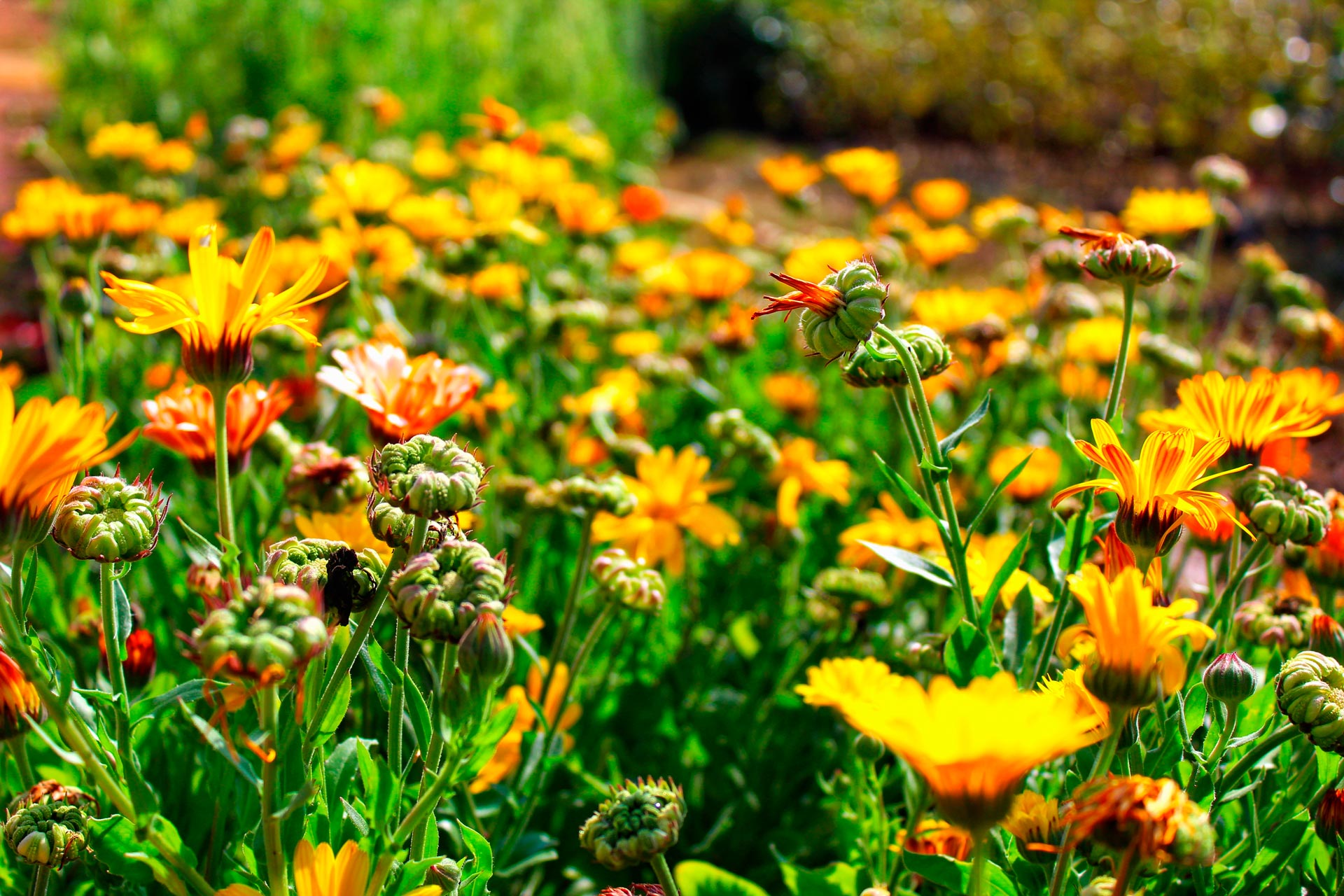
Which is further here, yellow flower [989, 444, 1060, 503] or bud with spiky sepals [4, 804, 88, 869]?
yellow flower [989, 444, 1060, 503]

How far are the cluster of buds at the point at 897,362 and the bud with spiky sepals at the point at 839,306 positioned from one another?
5.6 inches

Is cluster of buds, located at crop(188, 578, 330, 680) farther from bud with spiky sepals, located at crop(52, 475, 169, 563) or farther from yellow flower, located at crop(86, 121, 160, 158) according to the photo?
yellow flower, located at crop(86, 121, 160, 158)

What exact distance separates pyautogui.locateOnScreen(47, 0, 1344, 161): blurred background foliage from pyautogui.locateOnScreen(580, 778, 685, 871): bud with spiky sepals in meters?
3.48

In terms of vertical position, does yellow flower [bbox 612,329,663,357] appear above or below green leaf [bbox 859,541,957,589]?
below

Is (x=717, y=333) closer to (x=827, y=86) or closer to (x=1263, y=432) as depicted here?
(x=1263, y=432)

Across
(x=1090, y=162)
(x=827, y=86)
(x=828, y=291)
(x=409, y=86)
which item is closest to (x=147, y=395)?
(x=828, y=291)

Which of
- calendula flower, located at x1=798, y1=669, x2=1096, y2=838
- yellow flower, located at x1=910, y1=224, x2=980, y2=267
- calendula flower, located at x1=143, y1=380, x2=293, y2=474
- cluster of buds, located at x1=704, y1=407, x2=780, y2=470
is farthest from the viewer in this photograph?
yellow flower, located at x1=910, y1=224, x2=980, y2=267

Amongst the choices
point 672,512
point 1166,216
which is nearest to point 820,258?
point 1166,216

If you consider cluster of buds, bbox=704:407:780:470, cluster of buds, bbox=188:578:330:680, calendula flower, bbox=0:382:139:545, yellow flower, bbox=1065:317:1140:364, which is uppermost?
calendula flower, bbox=0:382:139:545

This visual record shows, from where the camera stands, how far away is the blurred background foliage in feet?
20.1

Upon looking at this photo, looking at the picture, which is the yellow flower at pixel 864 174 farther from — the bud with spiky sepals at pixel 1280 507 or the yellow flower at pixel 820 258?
the bud with spiky sepals at pixel 1280 507

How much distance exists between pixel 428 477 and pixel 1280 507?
3.44 ft

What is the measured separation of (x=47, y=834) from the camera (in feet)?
3.78

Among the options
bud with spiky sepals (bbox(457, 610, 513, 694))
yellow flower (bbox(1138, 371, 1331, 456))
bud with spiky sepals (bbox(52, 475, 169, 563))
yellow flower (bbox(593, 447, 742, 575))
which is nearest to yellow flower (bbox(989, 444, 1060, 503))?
yellow flower (bbox(593, 447, 742, 575))
